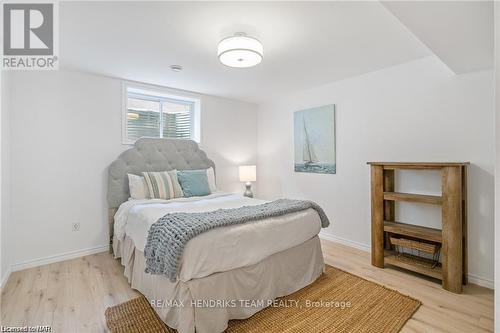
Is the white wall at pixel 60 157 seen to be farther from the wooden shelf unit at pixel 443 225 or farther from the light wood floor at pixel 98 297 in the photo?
the wooden shelf unit at pixel 443 225

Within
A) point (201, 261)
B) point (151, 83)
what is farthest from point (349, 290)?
point (151, 83)

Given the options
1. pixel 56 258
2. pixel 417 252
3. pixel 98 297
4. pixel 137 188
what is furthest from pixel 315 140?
pixel 56 258

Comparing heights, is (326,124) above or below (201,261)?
above

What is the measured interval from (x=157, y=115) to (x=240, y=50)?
2296mm

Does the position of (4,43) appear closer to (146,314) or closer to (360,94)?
(146,314)

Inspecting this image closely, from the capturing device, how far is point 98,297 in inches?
85.5

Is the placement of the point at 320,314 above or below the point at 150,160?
below

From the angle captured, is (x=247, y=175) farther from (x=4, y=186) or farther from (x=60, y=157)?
(x=4, y=186)

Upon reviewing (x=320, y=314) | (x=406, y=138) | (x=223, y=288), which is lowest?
(x=320, y=314)

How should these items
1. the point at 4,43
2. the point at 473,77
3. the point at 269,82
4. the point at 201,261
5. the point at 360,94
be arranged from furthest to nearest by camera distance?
the point at 269,82 < the point at 360,94 < the point at 473,77 < the point at 4,43 < the point at 201,261

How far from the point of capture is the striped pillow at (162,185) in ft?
10.3

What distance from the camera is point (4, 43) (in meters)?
2.22

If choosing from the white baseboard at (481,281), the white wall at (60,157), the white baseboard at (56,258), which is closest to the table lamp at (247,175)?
the white wall at (60,157)

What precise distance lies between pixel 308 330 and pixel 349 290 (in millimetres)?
730
